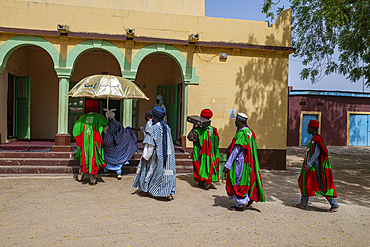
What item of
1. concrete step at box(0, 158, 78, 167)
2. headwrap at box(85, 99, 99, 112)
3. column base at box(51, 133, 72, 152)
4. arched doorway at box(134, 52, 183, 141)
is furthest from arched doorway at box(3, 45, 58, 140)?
headwrap at box(85, 99, 99, 112)

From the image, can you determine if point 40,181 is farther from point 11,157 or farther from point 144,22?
point 144,22

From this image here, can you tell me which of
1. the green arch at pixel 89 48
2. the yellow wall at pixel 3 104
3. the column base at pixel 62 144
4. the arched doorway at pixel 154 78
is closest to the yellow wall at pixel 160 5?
the arched doorway at pixel 154 78

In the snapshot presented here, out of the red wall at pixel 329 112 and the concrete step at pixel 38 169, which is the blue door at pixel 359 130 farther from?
the concrete step at pixel 38 169

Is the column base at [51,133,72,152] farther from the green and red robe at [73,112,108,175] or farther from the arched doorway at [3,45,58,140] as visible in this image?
the arched doorway at [3,45,58,140]

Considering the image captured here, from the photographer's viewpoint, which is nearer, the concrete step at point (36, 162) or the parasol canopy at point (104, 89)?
the parasol canopy at point (104, 89)

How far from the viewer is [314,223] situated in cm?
442

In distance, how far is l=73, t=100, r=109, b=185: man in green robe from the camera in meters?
6.15

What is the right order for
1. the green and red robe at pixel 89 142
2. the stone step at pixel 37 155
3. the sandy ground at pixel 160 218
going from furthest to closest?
the stone step at pixel 37 155 → the green and red robe at pixel 89 142 → the sandy ground at pixel 160 218

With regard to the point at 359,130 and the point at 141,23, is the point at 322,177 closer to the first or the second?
the point at 141,23

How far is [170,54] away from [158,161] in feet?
14.3

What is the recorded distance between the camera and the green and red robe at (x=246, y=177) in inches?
187

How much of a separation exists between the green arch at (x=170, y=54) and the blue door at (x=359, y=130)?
546 inches

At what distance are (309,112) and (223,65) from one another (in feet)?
34.6

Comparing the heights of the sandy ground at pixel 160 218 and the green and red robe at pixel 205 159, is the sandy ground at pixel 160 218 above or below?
below
